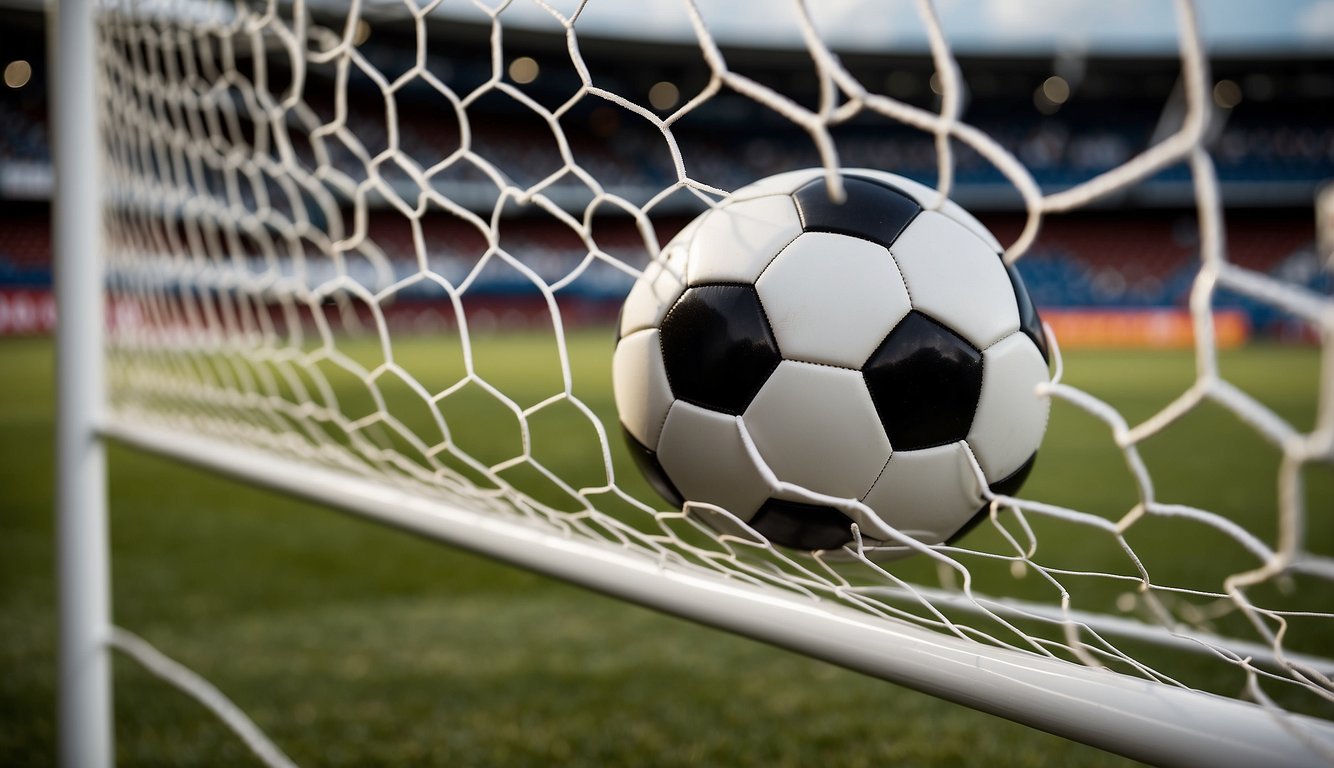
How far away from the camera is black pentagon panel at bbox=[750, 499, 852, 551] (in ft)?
2.57

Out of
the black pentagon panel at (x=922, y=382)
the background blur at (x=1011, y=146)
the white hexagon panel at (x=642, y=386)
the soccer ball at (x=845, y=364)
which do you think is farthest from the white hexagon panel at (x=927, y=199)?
the background blur at (x=1011, y=146)

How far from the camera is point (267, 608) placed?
2.70 meters

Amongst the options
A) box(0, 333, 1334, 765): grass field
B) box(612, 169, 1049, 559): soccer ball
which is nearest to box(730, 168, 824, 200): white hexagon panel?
box(612, 169, 1049, 559): soccer ball

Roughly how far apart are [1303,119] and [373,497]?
2999 cm

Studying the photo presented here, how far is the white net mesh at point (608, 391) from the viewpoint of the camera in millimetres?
545

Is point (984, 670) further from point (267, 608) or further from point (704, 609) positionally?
point (267, 608)

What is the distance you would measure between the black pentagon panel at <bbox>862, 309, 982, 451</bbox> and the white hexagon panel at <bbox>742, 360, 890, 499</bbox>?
0.01 metres

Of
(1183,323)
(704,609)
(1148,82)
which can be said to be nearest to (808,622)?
(704,609)

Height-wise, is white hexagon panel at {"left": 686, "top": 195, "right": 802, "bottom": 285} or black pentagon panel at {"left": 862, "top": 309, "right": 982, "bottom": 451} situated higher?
white hexagon panel at {"left": 686, "top": 195, "right": 802, "bottom": 285}

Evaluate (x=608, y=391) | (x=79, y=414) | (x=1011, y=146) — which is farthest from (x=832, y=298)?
(x=1011, y=146)

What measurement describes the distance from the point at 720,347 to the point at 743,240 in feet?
A: 0.31

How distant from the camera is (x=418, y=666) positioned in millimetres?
2236

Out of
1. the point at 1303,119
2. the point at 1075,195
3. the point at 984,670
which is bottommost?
the point at 984,670

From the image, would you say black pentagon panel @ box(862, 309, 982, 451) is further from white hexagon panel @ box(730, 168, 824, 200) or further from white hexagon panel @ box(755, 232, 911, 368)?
white hexagon panel @ box(730, 168, 824, 200)
